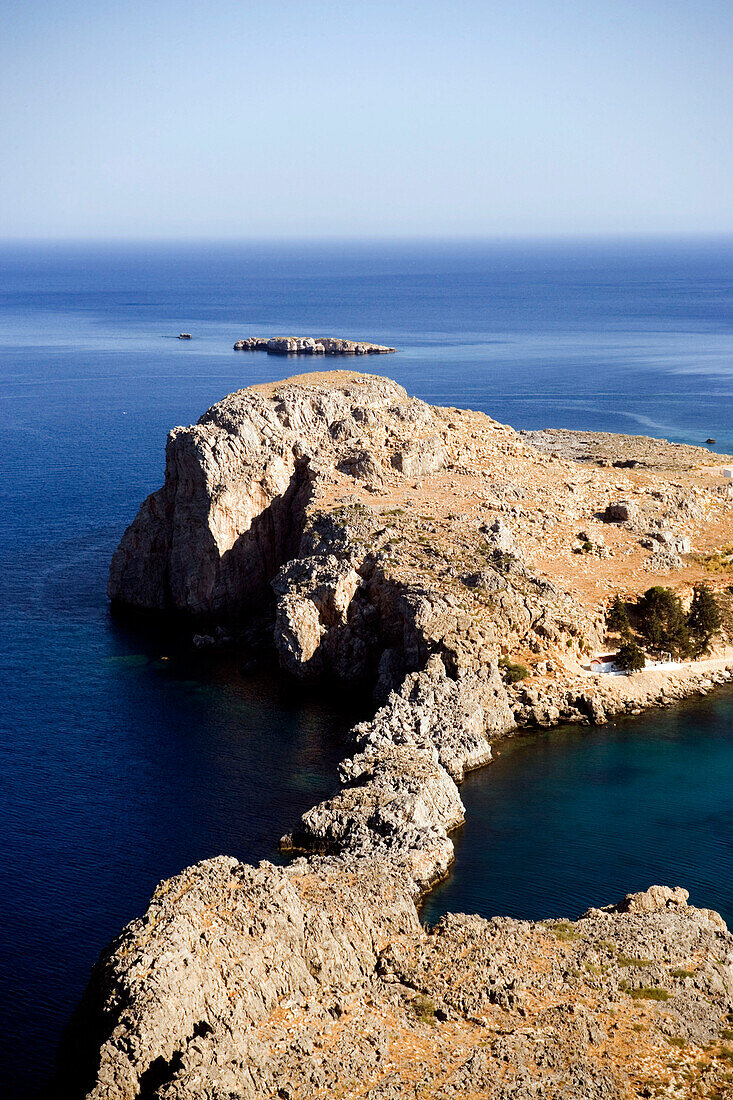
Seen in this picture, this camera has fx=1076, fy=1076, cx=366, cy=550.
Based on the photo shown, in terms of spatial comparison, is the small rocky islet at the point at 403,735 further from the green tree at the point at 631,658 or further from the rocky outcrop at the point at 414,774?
the green tree at the point at 631,658

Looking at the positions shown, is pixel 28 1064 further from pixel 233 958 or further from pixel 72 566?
pixel 72 566

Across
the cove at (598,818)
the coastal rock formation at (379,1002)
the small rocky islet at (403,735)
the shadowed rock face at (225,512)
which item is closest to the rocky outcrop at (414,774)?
the small rocky islet at (403,735)

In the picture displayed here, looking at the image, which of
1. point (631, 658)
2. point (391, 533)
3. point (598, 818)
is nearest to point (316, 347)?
point (391, 533)

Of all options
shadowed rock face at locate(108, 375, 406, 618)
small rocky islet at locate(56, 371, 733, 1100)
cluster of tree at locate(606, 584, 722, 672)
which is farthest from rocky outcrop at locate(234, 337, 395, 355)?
cluster of tree at locate(606, 584, 722, 672)

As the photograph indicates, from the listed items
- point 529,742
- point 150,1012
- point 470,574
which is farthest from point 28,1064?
point 470,574

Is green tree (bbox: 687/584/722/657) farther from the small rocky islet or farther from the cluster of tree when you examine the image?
the small rocky islet
